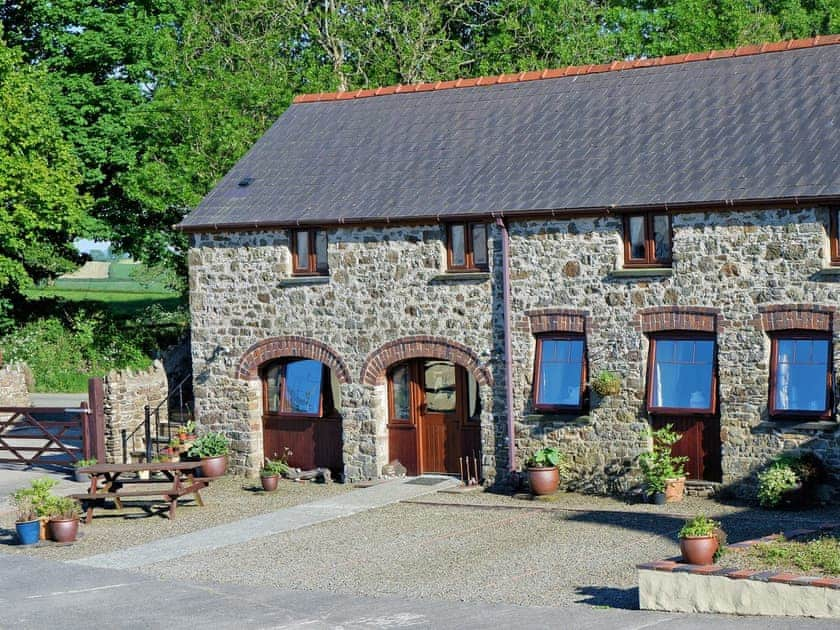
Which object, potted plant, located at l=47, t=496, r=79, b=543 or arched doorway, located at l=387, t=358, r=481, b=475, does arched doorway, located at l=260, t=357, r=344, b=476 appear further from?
potted plant, located at l=47, t=496, r=79, b=543

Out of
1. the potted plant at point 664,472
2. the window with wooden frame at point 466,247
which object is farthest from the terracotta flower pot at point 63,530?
the potted plant at point 664,472

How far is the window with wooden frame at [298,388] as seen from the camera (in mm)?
24906

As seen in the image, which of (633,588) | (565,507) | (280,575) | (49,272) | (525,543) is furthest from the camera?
(49,272)

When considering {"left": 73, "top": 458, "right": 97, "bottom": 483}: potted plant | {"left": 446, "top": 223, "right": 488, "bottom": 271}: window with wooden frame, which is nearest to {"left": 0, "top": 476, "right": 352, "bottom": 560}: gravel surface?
{"left": 73, "top": 458, "right": 97, "bottom": 483}: potted plant

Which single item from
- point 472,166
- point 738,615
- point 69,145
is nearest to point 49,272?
point 69,145

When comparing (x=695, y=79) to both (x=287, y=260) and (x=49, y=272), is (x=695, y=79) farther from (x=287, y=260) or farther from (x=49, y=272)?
(x=49, y=272)

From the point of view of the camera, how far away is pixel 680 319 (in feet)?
68.7

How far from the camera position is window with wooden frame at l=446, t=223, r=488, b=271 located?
2284 cm

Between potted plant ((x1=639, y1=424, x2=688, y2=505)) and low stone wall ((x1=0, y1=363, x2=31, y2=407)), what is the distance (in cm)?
1956

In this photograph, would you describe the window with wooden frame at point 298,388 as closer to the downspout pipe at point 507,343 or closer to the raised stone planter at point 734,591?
the downspout pipe at point 507,343

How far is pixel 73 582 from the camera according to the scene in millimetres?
17500

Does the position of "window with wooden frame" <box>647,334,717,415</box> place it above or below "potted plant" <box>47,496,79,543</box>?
above


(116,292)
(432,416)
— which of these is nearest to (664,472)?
(432,416)

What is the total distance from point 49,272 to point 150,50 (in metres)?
7.87
